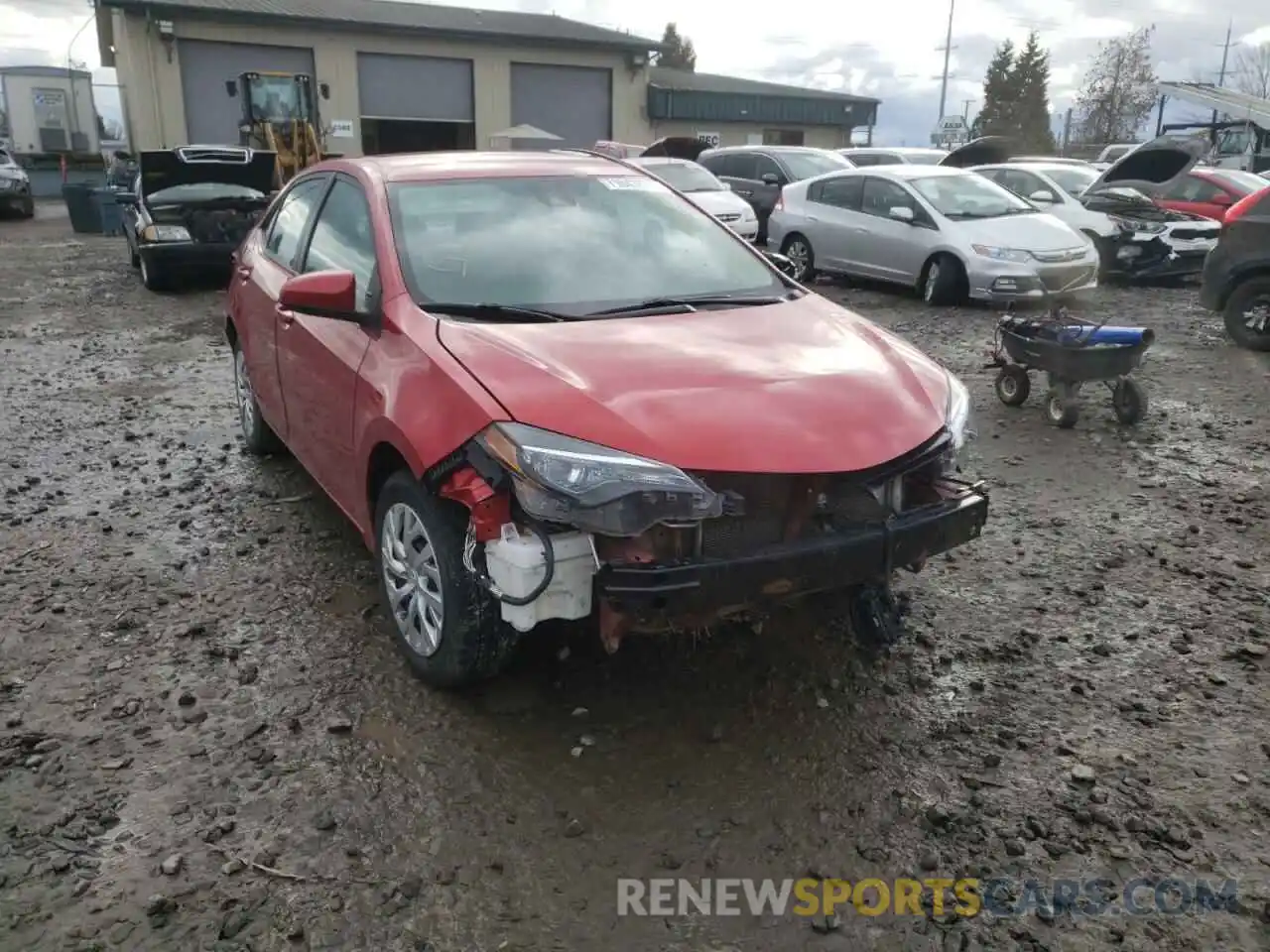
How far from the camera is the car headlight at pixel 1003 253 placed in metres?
10.5

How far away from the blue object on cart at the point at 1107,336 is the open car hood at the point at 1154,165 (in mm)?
8346

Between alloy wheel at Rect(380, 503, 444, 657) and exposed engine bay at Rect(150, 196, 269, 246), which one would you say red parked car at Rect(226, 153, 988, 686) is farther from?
exposed engine bay at Rect(150, 196, 269, 246)

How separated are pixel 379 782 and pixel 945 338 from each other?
7816 millimetres

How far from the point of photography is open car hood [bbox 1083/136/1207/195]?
1323 centimetres

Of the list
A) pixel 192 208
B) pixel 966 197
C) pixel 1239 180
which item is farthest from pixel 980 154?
pixel 192 208

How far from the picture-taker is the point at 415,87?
29562 millimetres

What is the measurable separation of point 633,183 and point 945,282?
740 centimetres

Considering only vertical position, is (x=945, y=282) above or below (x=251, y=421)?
above

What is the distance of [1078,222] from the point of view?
12.7 meters

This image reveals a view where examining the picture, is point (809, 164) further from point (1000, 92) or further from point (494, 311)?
point (1000, 92)

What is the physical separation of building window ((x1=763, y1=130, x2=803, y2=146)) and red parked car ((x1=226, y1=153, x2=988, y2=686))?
3556 centimetres

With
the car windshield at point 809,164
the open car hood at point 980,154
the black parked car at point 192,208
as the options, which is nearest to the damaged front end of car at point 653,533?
the black parked car at point 192,208

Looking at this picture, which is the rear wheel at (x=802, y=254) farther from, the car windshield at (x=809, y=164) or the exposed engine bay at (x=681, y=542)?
the exposed engine bay at (x=681, y=542)

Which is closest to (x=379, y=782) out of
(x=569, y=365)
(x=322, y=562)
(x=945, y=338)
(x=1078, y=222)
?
(x=569, y=365)
